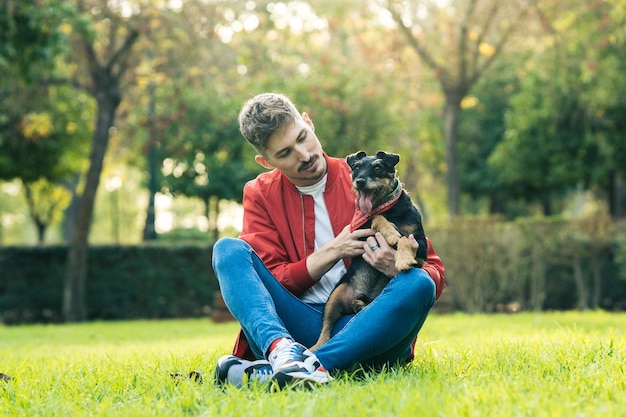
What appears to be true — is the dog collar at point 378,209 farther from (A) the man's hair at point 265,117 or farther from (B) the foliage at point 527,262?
(B) the foliage at point 527,262

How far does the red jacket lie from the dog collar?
0.17 meters

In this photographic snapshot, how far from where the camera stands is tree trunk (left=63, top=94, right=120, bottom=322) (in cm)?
1642

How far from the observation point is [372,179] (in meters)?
4.18

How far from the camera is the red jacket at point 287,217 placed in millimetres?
4324

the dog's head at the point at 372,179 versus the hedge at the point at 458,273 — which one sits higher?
the dog's head at the point at 372,179

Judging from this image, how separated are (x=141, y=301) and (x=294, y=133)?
14089mm

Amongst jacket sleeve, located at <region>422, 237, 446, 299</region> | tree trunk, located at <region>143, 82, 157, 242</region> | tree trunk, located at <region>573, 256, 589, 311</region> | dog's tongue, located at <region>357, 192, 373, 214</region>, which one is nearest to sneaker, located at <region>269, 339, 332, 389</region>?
jacket sleeve, located at <region>422, 237, 446, 299</region>

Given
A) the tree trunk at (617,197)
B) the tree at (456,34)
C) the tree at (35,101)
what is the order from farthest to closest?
the tree trunk at (617,197) < the tree at (456,34) < the tree at (35,101)

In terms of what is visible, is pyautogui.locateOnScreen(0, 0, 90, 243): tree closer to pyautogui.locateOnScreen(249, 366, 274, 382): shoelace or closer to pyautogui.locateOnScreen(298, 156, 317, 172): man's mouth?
pyautogui.locateOnScreen(298, 156, 317, 172): man's mouth

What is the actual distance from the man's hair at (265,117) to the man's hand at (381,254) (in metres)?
0.84

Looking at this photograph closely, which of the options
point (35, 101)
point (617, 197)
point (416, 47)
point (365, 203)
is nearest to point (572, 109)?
point (617, 197)

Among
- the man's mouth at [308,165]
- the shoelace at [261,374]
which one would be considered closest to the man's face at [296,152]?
the man's mouth at [308,165]

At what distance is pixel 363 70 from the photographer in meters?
21.0

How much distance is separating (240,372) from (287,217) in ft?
3.53
